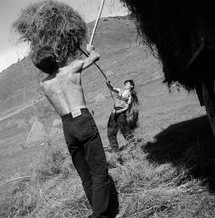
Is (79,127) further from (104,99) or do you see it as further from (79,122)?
(104,99)

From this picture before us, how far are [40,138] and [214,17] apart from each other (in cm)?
1231

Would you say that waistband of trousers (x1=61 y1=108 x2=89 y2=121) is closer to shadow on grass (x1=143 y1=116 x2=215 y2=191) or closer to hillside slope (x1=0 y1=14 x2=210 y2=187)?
shadow on grass (x1=143 y1=116 x2=215 y2=191)

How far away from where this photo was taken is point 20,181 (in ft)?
21.8

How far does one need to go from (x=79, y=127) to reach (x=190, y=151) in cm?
197

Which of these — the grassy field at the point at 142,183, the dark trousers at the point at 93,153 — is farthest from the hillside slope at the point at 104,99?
the dark trousers at the point at 93,153

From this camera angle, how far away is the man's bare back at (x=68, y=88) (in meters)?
3.47

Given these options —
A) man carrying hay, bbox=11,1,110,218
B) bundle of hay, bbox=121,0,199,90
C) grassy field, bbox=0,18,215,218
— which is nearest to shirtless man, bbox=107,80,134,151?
grassy field, bbox=0,18,215,218

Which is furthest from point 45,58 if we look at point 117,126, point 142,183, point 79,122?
point 117,126

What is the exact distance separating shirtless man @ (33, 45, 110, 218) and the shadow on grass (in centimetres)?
120

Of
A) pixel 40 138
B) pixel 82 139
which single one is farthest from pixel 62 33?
pixel 40 138

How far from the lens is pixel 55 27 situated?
5.55m

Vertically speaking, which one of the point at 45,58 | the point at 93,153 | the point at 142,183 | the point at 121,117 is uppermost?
the point at 45,58

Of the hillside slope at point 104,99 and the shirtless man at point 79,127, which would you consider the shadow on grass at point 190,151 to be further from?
the shirtless man at point 79,127

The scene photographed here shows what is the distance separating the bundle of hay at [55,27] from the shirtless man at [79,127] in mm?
2085
